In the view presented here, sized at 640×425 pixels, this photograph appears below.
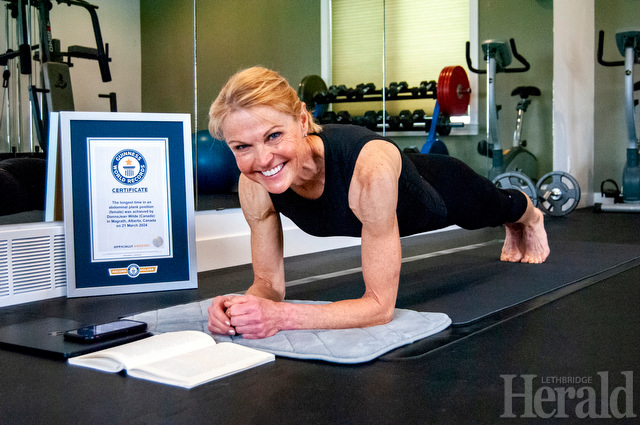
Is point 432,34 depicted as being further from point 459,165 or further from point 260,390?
point 260,390

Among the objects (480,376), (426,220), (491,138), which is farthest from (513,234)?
(491,138)

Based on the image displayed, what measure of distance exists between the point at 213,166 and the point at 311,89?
1.13m

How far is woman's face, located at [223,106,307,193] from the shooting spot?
4.72ft

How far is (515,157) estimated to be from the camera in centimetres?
606

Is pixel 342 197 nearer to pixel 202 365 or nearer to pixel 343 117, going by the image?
pixel 202 365

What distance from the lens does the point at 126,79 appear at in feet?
8.80

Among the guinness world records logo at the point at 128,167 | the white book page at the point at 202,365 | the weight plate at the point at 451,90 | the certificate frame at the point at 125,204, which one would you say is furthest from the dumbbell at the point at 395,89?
the white book page at the point at 202,365

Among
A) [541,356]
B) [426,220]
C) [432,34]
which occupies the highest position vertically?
[432,34]

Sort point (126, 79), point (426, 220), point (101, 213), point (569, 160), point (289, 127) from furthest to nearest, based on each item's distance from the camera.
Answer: point (569, 160)
point (126, 79)
point (101, 213)
point (426, 220)
point (289, 127)

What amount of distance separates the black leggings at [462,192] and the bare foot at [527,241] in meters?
0.42

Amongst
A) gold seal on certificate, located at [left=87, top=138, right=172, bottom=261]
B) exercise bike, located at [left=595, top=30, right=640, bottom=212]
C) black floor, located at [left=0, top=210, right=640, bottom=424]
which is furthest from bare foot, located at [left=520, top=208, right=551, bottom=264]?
exercise bike, located at [left=595, top=30, right=640, bottom=212]

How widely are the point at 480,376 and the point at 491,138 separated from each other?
15.2 feet

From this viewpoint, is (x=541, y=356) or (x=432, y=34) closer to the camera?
(x=541, y=356)
